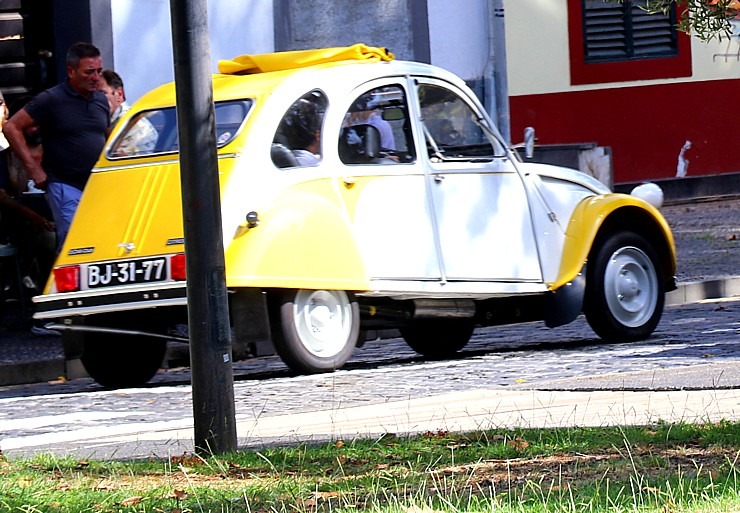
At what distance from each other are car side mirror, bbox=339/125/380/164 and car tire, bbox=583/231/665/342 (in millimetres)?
1934

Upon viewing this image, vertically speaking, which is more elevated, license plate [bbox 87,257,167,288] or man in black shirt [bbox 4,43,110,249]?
man in black shirt [bbox 4,43,110,249]

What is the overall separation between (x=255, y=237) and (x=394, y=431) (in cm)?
305

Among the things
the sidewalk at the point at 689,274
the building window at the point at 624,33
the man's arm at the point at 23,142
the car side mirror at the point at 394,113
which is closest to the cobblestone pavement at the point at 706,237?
the sidewalk at the point at 689,274

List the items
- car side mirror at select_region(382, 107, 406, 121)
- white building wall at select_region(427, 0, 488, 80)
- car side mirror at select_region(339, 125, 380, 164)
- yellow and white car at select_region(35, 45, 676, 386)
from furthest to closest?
white building wall at select_region(427, 0, 488, 80), car side mirror at select_region(382, 107, 406, 121), car side mirror at select_region(339, 125, 380, 164), yellow and white car at select_region(35, 45, 676, 386)

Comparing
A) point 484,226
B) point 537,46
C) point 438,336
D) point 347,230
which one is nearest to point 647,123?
point 537,46

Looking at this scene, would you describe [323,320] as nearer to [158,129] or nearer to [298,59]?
[158,129]

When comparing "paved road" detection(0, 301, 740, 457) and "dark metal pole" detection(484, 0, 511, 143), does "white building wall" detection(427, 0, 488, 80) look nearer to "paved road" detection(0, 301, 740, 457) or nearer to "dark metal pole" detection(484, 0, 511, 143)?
"dark metal pole" detection(484, 0, 511, 143)

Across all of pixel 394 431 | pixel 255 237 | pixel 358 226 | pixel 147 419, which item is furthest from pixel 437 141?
pixel 394 431

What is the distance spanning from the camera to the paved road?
323 inches

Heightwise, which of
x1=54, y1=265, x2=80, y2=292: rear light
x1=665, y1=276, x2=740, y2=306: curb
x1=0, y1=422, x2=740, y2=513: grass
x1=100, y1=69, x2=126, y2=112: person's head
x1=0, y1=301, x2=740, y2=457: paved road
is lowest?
x1=0, y1=301, x2=740, y2=457: paved road

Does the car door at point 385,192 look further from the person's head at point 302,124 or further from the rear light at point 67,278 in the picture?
the rear light at point 67,278

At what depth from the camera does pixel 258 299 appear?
1037 cm

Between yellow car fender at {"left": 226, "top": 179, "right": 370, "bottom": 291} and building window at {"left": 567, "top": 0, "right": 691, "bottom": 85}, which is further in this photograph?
building window at {"left": 567, "top": 0, "right": 691, "bottom": 85}

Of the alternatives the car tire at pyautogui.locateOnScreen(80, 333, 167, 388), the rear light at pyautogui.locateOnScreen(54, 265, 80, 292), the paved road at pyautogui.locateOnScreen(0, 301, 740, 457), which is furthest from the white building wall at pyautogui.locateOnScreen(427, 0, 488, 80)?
the rear light at pyautogui.locateOnScreen(54, 265, 80, 292)
